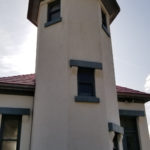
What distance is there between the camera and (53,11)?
9.66m

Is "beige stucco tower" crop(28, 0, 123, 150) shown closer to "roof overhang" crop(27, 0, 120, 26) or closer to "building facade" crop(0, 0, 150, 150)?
"building facade" crop(0, 0, 150, 150)

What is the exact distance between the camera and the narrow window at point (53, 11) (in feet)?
31.1

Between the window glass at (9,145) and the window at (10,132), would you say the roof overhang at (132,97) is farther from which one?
the window glass at (9,145)

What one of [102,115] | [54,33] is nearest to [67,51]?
[54,33]

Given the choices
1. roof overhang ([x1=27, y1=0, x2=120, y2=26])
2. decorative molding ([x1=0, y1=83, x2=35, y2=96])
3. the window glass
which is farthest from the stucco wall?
roof overhang ([x1=27, y1=0, x2=120, y2=26])

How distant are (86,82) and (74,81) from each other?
520 mm

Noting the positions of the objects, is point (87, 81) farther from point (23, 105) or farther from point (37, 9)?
point (37, 9)

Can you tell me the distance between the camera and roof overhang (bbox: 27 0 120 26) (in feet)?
33.8

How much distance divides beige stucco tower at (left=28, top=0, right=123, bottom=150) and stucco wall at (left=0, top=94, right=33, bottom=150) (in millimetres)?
423

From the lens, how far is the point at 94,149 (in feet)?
22.4

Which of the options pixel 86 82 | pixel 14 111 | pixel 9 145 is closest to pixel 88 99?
pixel 86 82

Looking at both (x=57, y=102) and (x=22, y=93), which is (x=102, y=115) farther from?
(x=22, y=93)

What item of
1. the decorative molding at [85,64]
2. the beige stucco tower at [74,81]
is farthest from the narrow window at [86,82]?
the decorative molding at [85,64]

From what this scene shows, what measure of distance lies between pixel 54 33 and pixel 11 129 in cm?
418
